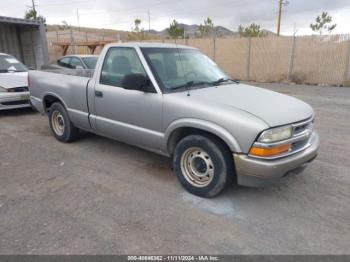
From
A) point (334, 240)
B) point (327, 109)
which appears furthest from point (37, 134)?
point (327, 109)

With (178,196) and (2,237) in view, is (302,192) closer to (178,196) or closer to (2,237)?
(178,196)

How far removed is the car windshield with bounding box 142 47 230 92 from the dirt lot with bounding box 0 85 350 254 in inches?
52.7

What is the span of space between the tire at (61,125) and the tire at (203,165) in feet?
8.50

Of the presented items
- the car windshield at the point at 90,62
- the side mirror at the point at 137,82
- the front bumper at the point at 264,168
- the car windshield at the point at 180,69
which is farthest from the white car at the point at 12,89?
the front bumper at the point at 264,168

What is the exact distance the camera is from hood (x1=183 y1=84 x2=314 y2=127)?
9.90 ft

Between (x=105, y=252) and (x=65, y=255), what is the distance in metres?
0.35

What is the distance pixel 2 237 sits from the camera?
2.73m

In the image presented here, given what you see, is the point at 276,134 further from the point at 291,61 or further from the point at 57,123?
the point at 291,61

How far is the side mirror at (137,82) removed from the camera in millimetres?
3498

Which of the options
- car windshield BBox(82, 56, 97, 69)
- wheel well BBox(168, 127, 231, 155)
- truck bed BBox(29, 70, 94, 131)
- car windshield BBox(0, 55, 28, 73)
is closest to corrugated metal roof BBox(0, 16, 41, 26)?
car windshield BBox(0, 55, 28, 73)

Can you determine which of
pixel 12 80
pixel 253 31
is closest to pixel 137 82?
pixel 12 80

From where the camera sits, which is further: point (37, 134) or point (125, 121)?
point (37, 134)

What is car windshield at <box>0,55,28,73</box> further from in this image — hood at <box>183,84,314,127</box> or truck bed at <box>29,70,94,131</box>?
hood at <box>183,84,314,127</box>

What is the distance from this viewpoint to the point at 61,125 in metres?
5.53
